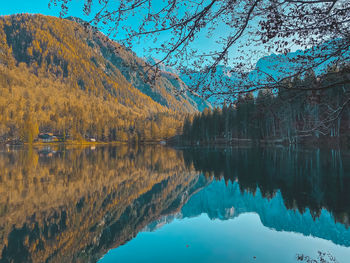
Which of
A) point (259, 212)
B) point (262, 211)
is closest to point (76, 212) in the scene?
point (259, 212)

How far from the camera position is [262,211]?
1203cm

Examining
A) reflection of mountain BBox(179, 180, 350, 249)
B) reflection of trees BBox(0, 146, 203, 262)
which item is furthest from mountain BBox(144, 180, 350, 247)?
reflection of trees BBox(0, 146, 203, 262)

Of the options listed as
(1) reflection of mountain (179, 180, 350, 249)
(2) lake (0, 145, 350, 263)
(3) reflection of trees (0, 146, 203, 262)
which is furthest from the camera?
(1) reflection of mountain (179, 180, 350, 249)

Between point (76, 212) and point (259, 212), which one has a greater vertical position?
point (76, 212)

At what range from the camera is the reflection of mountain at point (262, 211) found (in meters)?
8.90

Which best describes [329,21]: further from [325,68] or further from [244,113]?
[244,113]

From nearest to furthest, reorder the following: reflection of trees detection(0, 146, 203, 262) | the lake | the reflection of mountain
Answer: the lake, reflection of trees detection(0, 146, 203, 262), the reflection of mountain

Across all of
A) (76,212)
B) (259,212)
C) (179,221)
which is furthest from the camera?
(76,212)

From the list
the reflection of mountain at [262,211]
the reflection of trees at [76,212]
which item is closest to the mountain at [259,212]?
the reflection of mountain at [262,211]

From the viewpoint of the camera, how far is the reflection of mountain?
29.2 feet

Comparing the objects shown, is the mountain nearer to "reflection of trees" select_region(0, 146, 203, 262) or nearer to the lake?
the lake

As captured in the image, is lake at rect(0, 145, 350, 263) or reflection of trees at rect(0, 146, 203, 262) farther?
reflection of trees at rect(0, 146, 203, 262)

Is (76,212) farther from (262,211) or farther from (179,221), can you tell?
(262,211)

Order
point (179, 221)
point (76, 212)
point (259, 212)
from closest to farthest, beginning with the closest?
point (179, 221) < point (259, 212) < point (76, 212)
